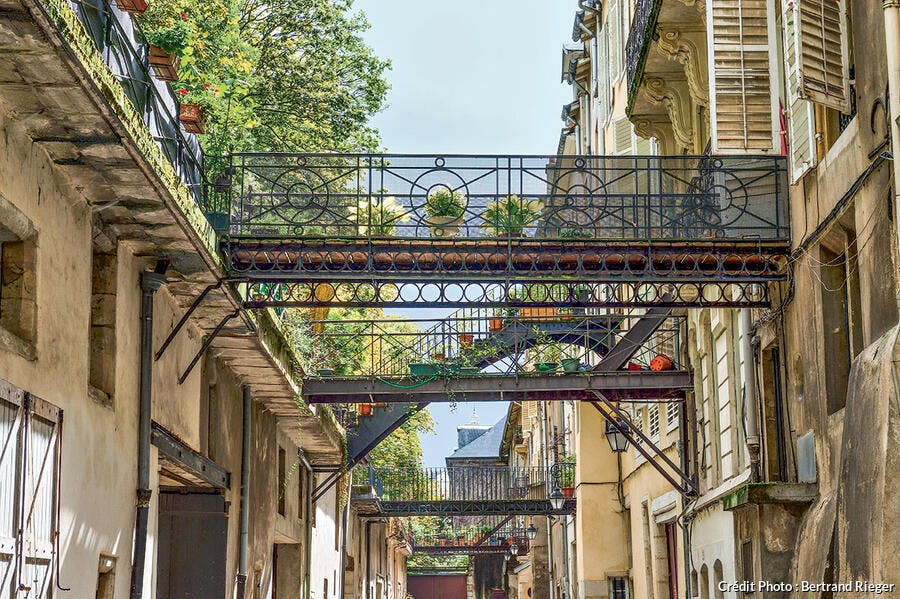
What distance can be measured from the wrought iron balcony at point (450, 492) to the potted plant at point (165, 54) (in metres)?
20.2

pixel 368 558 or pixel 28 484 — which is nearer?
pixel 28 484

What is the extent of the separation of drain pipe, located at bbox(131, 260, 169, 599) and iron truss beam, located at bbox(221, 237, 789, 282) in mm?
2217

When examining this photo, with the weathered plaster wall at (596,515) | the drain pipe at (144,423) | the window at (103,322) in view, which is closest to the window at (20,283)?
the window at (103,322)

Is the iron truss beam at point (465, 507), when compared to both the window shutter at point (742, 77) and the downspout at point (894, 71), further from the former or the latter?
the downspout at point (894, 71)

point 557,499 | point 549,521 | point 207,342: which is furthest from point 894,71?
point 549,521

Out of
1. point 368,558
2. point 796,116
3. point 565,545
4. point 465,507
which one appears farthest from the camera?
point 368,558

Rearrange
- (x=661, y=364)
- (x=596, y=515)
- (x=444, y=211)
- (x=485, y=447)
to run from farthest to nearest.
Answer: (x=485, y=447)
(x=596, y=515)
(x=661, y=364)
(x=444, y=211)

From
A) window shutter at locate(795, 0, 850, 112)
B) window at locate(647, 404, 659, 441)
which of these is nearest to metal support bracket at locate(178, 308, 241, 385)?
window shutter at locate(795, 0, 850, 112)

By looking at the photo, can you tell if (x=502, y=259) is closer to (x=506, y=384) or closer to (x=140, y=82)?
(x=140, y=82)

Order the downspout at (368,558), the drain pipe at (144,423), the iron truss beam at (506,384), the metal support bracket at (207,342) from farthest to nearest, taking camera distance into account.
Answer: the downspout at (368,558) < the iron truss beam at (506,384) < the metal support bracket at (207,342) < the drain pipe at (144,423)

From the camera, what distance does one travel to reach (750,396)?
51.4 feet

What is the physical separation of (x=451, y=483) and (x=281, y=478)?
40.1ft

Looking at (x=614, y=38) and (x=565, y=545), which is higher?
(x=614, y=38)

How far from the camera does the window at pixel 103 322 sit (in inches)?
437
